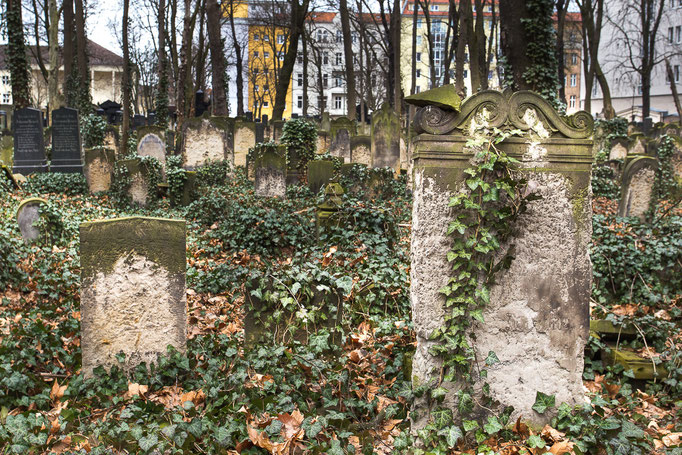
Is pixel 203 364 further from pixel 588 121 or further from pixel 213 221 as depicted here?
pixel 213 221

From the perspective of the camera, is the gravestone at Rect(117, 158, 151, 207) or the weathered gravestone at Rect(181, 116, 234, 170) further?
the weathered gravestone at Rect(181, 116, 234, 170)

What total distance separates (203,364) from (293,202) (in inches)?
279

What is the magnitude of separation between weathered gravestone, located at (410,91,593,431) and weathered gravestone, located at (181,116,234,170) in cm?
1314

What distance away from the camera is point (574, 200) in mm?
3586

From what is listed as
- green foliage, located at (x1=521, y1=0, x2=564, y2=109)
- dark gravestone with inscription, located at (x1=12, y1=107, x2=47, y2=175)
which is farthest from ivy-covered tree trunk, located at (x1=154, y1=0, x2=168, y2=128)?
green foliage, located at (x1=521, y1=0, x2=564, y2=109)

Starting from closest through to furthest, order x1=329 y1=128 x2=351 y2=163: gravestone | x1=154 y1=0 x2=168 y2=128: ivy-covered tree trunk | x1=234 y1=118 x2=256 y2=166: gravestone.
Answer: x1=329 y1=128 x2=351 y2=163: gravestone < x1=234 y1=118 x2=256 y2=166: gravestone < x1=154 y1=0 x2=168 y2=128: ivy-covered tree trunk

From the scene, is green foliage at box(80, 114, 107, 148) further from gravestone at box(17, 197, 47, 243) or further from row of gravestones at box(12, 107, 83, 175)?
gravestone at box(17, 197, 47, 243)

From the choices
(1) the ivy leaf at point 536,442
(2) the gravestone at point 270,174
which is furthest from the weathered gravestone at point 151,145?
(1) the ivy leaf at point 536,442

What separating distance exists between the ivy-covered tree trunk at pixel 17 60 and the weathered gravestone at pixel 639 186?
15.9m

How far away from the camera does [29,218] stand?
8.73 m

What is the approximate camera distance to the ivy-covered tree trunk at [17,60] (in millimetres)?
17891

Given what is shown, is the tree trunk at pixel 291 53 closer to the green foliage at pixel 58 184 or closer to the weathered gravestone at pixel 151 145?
the weathered gravestone at pixel 151 145

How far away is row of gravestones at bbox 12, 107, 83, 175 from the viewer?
16.2 metres

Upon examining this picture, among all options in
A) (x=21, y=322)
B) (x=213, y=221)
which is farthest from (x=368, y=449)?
(x=213, y=221)
